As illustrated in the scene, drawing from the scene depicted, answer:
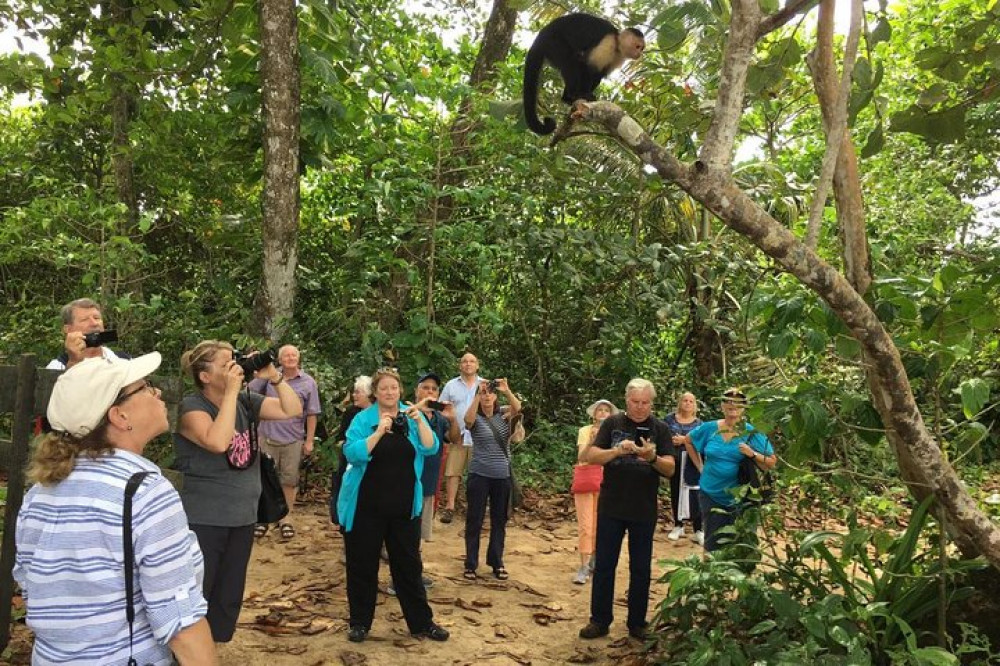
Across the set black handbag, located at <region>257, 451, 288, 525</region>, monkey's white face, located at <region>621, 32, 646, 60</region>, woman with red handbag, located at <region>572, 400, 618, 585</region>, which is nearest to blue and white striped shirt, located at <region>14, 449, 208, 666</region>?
black handbag, located at <region>257, 451, 288, 525</region>

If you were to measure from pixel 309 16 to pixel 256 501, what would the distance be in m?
6.02

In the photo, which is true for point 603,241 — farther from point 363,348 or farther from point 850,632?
point 850,632

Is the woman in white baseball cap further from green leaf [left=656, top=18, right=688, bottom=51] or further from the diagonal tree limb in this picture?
green leaf [left=656, top=18, right=688, bottom=51]

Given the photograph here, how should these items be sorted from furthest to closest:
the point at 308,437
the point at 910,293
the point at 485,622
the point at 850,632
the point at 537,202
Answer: the point at 537,202
the point at 308,437
the point at 485,622
the point at 850,632
the point at 910,293

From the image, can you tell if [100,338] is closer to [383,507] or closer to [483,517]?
[383,507]

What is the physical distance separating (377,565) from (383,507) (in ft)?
1.25

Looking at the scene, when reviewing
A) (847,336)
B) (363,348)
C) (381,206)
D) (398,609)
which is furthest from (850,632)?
(381,206)

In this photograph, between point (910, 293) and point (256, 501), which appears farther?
point (256, 501)

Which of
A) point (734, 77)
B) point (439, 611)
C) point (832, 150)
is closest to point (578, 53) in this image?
point (734, 77)

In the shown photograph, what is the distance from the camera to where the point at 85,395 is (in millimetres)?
1877

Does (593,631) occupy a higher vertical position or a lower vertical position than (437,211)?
lower

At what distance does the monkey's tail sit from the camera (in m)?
5.55

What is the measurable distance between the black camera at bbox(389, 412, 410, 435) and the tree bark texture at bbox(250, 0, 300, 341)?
3600 millimetres

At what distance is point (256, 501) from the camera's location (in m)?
3.85
